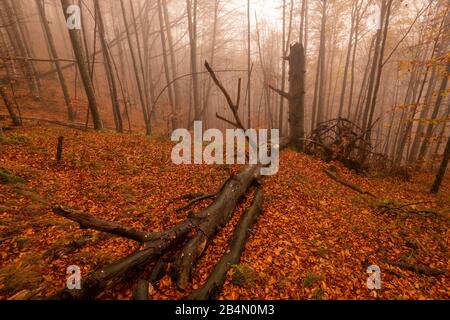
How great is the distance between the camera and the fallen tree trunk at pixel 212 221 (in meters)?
3.51

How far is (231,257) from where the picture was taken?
388cm

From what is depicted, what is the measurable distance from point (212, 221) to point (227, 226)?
2.36 feet

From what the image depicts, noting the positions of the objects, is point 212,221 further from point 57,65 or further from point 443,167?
point 57,65

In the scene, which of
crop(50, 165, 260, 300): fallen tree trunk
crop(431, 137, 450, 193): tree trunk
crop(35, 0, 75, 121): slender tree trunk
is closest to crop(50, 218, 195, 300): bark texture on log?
crop(50, 165, 260, 300): fallen tree trunk

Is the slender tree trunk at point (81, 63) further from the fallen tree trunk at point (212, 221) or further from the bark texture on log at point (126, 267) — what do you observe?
the bark texture on log at point (126, 267)

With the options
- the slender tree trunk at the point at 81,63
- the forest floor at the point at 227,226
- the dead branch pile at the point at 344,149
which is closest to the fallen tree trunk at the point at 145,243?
the forest floor at the point at 227,226

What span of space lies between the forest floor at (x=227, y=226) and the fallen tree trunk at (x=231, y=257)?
0.19m

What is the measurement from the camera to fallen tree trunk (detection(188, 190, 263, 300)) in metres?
3.17

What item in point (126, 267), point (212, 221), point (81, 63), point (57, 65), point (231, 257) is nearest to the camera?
point (126, 267)

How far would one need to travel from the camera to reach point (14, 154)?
694 centimetres

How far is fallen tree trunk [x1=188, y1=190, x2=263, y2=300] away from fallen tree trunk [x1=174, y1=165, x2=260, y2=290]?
1.15 ft

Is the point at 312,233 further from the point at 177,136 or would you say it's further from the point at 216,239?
the point at 177,136

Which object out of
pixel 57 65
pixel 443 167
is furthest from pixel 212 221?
pixel 57 65
